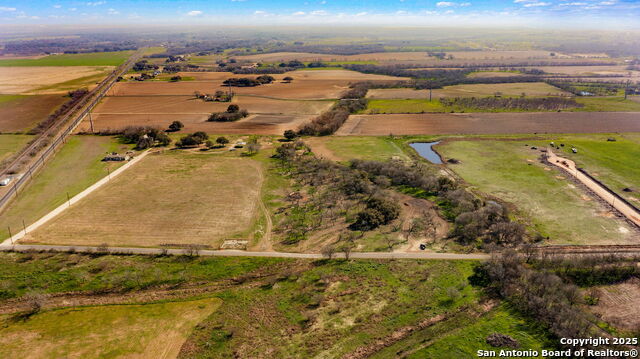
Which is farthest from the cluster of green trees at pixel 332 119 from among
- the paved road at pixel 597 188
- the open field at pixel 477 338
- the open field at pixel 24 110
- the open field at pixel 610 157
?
the open field at pixel 24 110

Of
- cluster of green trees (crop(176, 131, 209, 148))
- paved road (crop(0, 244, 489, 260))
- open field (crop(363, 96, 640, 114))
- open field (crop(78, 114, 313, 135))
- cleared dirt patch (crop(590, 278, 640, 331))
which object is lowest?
cleared dirt patch (crop(590, 278, 640, 331))

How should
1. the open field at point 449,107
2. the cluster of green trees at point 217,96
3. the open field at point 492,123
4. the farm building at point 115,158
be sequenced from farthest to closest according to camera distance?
the cluster of green trees at point 217,96 → the open field at point 449,107 → the open field at point 492,123 → the farm building at point 115,158

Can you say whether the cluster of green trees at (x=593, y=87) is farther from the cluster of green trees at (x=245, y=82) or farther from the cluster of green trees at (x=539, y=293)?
the cluster of green trees at (x=539, y=293)

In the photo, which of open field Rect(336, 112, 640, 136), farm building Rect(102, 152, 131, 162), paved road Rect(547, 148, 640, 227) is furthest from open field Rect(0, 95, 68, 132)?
paved road Rect(547, 148, 640, 227)

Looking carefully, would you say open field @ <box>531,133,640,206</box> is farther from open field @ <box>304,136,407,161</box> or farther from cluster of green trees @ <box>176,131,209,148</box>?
cluster of green trees @ <box>176,131,209,148</box>

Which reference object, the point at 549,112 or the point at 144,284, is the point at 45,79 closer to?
the point at 144,284

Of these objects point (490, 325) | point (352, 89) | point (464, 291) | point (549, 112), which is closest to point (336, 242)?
point (464, 291)
